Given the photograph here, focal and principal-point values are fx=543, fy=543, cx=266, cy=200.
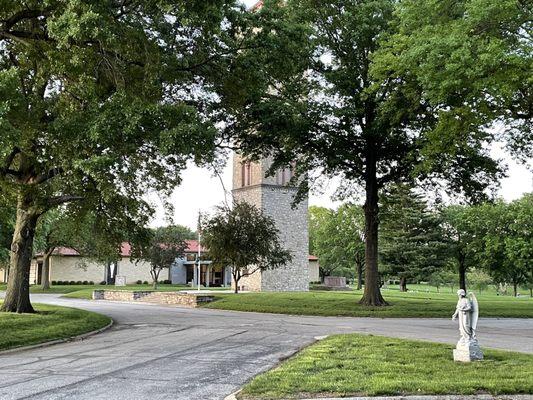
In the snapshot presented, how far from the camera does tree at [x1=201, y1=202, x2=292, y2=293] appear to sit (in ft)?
106

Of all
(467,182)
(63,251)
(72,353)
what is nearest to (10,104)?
(72,353)

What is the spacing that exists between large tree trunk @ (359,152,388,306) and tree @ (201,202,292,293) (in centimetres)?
849

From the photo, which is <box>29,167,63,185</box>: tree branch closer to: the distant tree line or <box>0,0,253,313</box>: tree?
<box>0,0,253,313</box>: tree

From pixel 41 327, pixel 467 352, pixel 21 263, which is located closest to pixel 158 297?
pixel 21 263

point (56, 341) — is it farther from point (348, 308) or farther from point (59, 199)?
point (348, 308)

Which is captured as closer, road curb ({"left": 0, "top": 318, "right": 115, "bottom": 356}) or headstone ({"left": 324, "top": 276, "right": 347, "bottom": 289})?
road curb ({"left": 0, "top": 318, "right": 115, "bottom": 356})

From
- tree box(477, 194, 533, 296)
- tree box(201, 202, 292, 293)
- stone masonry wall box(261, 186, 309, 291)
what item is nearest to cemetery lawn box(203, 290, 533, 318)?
tree box(201, 202, 292, 293)

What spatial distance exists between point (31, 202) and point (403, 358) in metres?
14.5

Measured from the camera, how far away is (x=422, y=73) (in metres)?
15.5

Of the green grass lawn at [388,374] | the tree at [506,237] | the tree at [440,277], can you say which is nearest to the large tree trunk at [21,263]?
the green grass lawn at [388,374]

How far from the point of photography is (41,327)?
15.7m

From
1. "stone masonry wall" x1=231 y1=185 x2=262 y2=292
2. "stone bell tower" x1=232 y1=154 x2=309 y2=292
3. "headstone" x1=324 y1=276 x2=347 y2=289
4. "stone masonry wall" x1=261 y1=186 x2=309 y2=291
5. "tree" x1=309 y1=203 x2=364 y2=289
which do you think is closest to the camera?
"stone masonry wall" x1=231 y1=185 x2=262 y2=292

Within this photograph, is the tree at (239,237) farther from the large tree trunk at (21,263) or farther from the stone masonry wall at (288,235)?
the stone masonry wall at (288,235)

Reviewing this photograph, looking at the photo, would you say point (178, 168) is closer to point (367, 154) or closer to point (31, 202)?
point (31, 202)
